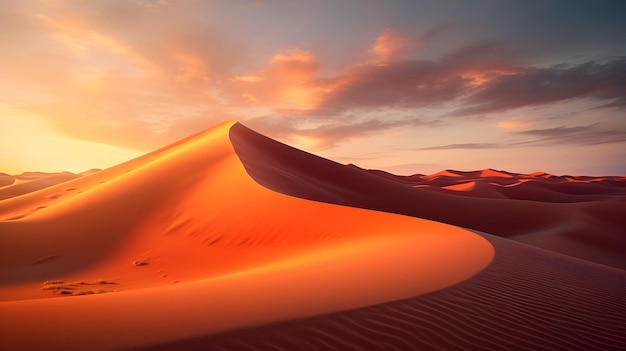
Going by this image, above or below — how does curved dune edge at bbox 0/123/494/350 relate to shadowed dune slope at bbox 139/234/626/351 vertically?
above

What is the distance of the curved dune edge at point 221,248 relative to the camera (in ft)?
10.5

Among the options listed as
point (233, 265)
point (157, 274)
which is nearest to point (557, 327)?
point (233, 265)

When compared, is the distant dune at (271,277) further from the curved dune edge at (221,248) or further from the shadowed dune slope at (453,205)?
the shadowed dune slope at (453,205)

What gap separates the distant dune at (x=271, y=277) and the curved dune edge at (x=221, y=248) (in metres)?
0.03

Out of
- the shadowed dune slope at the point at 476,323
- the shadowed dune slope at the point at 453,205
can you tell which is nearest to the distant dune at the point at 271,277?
the shadowed dune slope at the point at 476,323

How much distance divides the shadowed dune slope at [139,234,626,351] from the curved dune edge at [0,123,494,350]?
211 mm

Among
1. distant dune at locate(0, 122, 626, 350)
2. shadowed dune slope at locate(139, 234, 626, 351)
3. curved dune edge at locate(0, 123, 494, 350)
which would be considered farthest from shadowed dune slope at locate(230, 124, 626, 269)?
shadowed dune slope at locate(139, 234, 626, 351)

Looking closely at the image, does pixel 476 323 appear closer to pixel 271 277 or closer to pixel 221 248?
pixel 271 277

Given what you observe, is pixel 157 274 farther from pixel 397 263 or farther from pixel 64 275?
pixel 397 263

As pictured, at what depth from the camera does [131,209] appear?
1308 centimetres

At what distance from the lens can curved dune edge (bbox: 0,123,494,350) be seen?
3189 mm

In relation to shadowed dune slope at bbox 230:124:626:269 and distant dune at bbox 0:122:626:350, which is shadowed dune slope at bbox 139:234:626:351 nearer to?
distant dune at bbox 0:122:626:350

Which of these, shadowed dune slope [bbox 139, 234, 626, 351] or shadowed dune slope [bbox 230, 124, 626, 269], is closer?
shadowed dune slope [bbox 139, 234, 626, 351]

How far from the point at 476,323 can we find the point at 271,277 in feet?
8.46
